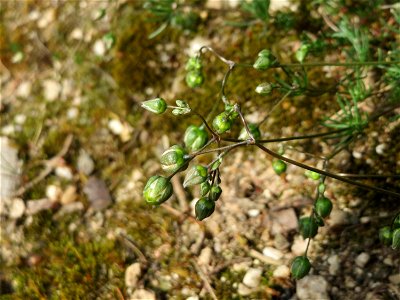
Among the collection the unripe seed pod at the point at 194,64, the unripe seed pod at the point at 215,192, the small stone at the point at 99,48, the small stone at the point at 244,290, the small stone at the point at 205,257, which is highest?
the unripe seed pod at the point at 215,192

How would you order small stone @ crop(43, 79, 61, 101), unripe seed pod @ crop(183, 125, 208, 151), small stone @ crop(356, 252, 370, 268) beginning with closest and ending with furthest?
unripe seed pod @ crop(183, 125, 208, 151) < small stone @ crop(356, 252, 370, 268) < small stone @ crop(43, 79, 61, 101)

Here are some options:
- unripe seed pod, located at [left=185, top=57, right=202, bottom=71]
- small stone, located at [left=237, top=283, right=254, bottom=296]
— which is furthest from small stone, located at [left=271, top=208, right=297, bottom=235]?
unripe seed pod, located at [left=185, top=57, right=202, bottom=71]

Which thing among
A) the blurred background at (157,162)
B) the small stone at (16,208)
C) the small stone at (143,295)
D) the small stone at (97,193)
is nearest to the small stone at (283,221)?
the blurred background at (157,162)

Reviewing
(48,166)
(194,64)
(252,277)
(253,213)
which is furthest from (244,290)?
(48,166)

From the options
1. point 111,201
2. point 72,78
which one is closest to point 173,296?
point 111,201

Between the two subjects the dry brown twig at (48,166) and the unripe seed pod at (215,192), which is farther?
the dry brown twig at (48,166)

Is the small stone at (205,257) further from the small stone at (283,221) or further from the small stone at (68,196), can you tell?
the small stone at (68,196)

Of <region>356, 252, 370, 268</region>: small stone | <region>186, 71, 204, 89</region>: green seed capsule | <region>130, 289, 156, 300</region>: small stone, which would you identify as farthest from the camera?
<region>186, 71, 204, 89</region>: green seed capsule

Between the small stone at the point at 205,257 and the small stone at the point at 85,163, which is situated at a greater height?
the small stone at the point at 85,163

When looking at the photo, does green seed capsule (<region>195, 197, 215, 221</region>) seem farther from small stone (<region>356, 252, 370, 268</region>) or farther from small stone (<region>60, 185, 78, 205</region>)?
small stone (<region>60, 185, 78, 205</region>)
